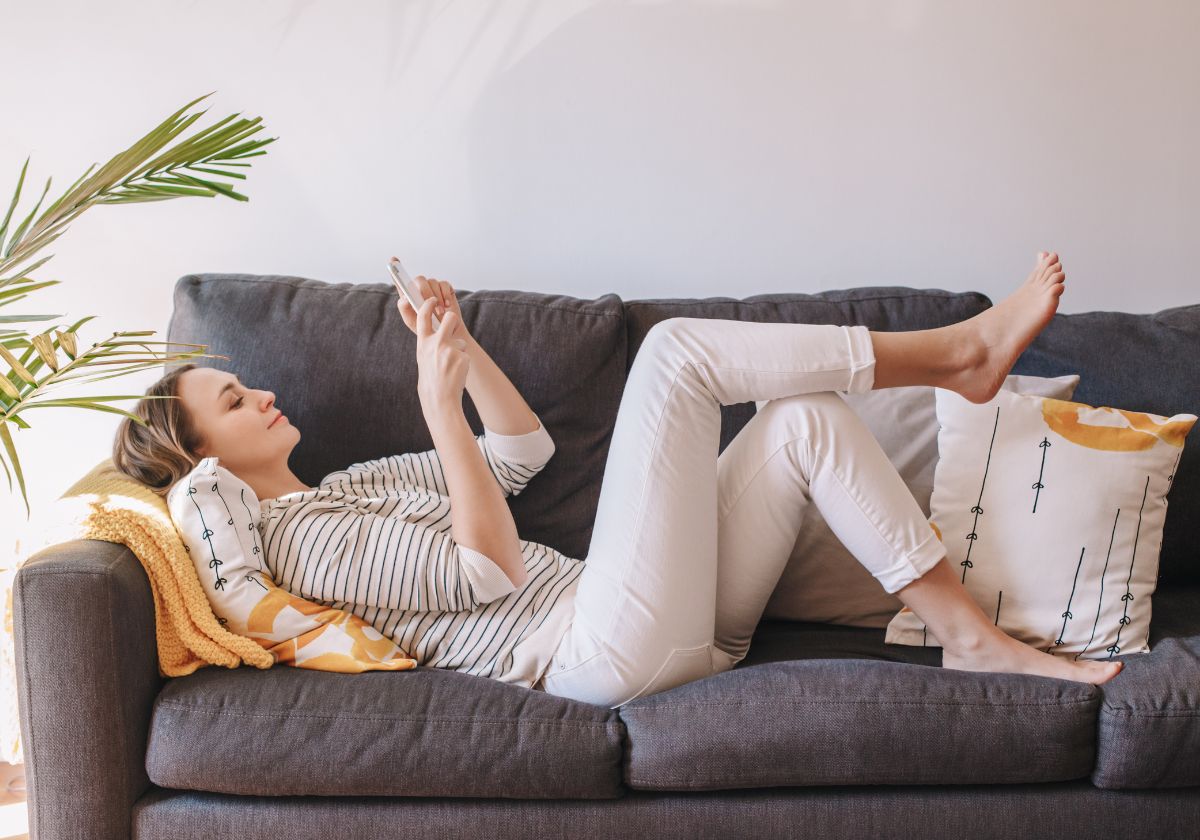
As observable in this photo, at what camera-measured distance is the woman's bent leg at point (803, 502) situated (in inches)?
56.7

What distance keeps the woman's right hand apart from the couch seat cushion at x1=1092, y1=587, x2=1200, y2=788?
0.99 metres

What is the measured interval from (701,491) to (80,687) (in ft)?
2.80


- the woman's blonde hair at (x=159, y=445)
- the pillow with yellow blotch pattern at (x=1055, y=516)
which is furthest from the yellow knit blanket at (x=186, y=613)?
the pillow with yellow blotch pattern at (x=1055, y=516)

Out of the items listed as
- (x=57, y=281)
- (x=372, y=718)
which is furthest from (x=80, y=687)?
(x=57, y=281)

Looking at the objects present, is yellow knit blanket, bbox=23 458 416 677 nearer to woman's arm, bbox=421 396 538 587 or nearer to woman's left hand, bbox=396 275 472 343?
woman's arm, bbox=421 396 538 587

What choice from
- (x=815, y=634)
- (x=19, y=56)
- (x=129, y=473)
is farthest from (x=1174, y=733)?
(x=19, y=56)

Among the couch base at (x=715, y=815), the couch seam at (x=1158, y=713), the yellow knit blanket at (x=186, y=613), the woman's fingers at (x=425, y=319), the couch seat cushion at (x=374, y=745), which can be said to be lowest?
the couch base at (x=715, y=815)

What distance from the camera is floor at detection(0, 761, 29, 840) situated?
70.4 inches

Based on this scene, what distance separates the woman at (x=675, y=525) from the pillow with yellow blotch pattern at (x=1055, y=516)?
0.28ft

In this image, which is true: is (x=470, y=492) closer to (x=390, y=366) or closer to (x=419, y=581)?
(x=419, y=581)

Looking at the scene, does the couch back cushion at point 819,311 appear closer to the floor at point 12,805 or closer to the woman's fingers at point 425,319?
the woman's fingers at point 425,319

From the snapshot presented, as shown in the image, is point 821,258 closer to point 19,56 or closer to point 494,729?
point 494,729

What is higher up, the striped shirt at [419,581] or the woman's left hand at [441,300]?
the woman's left hand at [441,300]

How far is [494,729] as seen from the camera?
1320mm
